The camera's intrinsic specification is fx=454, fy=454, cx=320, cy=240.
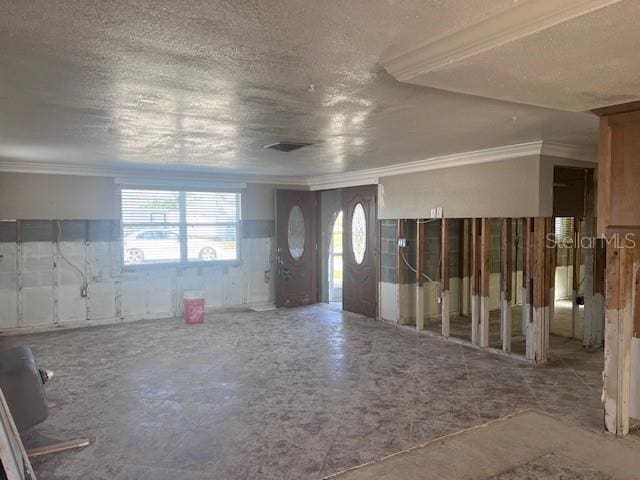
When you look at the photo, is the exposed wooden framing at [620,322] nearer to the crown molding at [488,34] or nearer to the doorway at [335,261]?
the crown molding at [488,34]

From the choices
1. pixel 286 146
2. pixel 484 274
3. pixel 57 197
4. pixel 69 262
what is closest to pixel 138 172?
pixel 57 197

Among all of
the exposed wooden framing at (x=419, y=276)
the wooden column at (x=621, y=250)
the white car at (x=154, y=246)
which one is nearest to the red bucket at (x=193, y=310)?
the white car at (x=154, y=246)

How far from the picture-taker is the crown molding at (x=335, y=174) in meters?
4.84

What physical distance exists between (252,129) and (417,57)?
7.05 ft

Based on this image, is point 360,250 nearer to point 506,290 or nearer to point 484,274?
point 484,274

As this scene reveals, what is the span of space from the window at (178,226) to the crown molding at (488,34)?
19.0 ft

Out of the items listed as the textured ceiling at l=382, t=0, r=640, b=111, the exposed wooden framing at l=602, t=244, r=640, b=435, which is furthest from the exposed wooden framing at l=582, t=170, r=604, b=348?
the textured ceiling at l=382, t=0, r=640, b=111

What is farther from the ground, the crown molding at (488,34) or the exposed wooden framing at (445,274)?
the crown molding at (488,34)

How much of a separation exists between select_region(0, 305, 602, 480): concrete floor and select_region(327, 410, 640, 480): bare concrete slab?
0.57ft

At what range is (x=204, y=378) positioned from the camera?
4457mm

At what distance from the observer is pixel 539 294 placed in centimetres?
477

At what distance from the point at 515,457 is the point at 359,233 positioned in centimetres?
492

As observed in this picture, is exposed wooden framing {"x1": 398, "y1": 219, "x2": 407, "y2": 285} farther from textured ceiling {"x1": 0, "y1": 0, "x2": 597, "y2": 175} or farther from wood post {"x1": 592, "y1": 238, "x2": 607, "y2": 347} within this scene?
wood post {"x1": 592, "y1": 238, "x2": 607, "y2": 347}

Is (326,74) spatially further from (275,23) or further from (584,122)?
(584,122)
